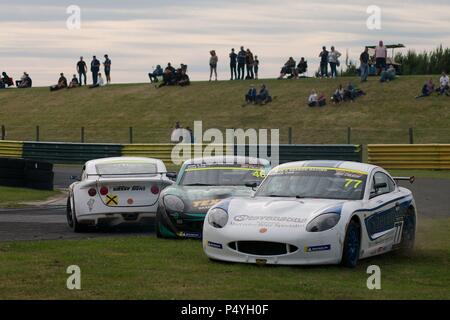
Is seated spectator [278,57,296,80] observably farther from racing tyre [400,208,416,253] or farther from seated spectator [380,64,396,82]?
racing tyre [400,208,416,253]

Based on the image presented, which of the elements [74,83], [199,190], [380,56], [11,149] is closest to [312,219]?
[199,190]

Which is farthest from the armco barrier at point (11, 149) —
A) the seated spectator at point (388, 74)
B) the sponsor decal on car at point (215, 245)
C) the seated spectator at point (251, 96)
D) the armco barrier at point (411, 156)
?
the sponsor decal on car at point (215, 245)

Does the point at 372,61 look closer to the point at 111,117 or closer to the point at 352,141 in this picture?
the point at 352,141

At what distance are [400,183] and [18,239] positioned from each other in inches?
652

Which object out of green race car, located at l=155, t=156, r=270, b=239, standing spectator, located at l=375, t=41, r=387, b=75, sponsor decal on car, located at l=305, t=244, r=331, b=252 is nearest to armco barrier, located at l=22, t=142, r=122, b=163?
standing spectator, located at l=375, t=41, r=387, b=75

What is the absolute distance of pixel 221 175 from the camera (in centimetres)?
1572

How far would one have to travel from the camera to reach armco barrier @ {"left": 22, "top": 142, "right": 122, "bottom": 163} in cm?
3891

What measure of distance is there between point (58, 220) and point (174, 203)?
4417 mm

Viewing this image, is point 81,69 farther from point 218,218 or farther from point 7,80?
point 218,218

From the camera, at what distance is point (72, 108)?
57.4m

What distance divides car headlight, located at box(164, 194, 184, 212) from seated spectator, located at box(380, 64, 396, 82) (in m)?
35.5

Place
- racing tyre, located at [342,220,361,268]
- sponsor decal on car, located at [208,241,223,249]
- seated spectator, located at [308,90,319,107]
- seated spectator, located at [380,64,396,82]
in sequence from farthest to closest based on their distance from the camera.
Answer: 1. seated spectator, located at [308,90,319,107]
2. seated spectator, located at [380,64,396,82]
3. sponsor decal on car, located at [208,241,223,249]
4. racing tyre, located at [342,220,361,268]

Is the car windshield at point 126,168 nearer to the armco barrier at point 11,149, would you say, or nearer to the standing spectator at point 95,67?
the armco barrier at point 11,149
